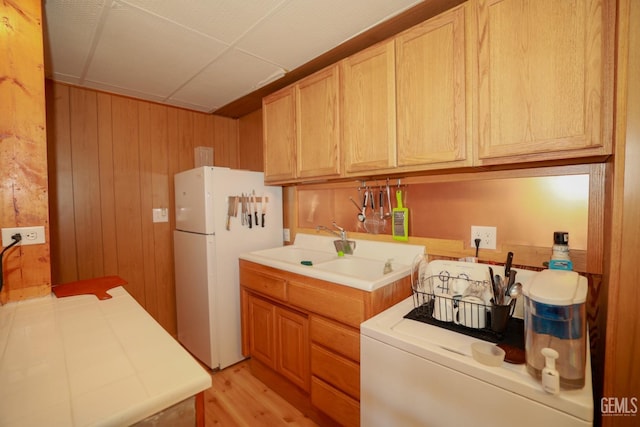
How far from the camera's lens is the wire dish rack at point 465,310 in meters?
1.03

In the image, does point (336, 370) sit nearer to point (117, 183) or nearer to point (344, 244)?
point (344, 244)

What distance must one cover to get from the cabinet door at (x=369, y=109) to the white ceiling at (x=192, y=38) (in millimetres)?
190

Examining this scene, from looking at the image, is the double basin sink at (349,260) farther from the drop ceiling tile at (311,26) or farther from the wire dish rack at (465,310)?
the drop ceiling tile at (311,26)

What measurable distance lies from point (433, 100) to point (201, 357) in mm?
2419

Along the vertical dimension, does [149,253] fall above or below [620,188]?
below

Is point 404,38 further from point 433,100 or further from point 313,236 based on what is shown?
point 313,236

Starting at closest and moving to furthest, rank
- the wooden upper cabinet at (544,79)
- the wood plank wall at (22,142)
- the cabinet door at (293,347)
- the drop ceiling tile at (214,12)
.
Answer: the wooden upper cabinet at (544,79) → the wood plank wall at (22,142) → the drop ceiling tile at (214,12) → the cabinet door at (293,347)

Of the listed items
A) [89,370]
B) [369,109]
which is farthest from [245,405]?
[369,109]

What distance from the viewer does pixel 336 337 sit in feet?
4.66

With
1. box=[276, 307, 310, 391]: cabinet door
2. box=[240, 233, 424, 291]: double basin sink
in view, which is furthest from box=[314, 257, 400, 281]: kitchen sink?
box=[276, 307, 310, 391]: cabinet door

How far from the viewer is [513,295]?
3.58 ft

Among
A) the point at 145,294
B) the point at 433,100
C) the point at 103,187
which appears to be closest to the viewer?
the point at 433,100

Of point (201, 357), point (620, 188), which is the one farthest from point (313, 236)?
point (620, 188)

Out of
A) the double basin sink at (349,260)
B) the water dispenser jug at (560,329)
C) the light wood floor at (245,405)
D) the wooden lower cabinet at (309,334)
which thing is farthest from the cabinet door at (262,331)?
the water dispenser jug at (560,329)
